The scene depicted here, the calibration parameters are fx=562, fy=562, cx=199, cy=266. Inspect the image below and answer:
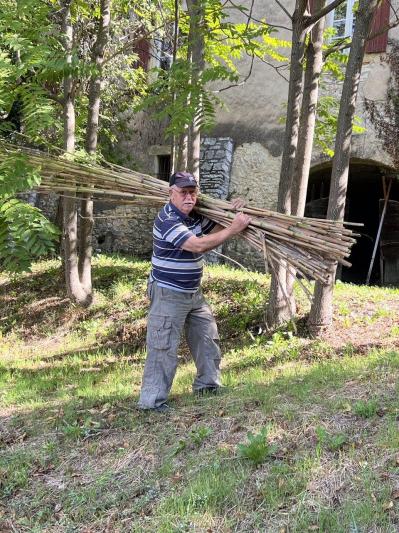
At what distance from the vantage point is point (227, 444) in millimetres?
3375

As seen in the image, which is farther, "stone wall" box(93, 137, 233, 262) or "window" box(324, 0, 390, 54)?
"stone wall" box(93, 137, 233, 262)

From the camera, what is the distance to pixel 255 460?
121 inches

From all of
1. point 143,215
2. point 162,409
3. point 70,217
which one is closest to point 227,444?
point 162,409

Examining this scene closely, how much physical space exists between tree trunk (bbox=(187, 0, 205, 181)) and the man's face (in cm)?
181

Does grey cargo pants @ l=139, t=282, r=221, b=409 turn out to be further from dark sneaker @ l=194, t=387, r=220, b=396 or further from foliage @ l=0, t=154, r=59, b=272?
foliage @ l=0, t=154, r=59, b=272

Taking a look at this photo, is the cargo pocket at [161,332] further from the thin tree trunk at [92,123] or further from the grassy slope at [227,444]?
the thin tree trunk at [92,123]

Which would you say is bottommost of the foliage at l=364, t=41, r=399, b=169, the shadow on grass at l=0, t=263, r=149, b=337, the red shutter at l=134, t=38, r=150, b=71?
the shadow on grass at l=0, t=263, r=149, b=337

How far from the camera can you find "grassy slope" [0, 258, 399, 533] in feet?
9.04

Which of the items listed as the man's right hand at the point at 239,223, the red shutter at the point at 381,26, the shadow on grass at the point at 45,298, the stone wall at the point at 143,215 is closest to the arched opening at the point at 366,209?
the stone wall at the point at 143,215

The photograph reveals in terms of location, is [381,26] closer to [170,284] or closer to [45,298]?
[45,298]

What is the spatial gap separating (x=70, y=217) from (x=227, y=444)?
569cm

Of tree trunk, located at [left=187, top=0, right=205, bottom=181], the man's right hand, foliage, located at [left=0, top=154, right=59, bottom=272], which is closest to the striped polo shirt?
the man's right hand

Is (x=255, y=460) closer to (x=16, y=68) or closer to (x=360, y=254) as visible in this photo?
(x=16, y=68)

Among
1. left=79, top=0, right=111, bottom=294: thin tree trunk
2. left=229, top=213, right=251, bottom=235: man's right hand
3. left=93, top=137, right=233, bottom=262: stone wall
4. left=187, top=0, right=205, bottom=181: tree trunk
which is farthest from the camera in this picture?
left=93, top=137, right=233, bottom=262: stone wall
